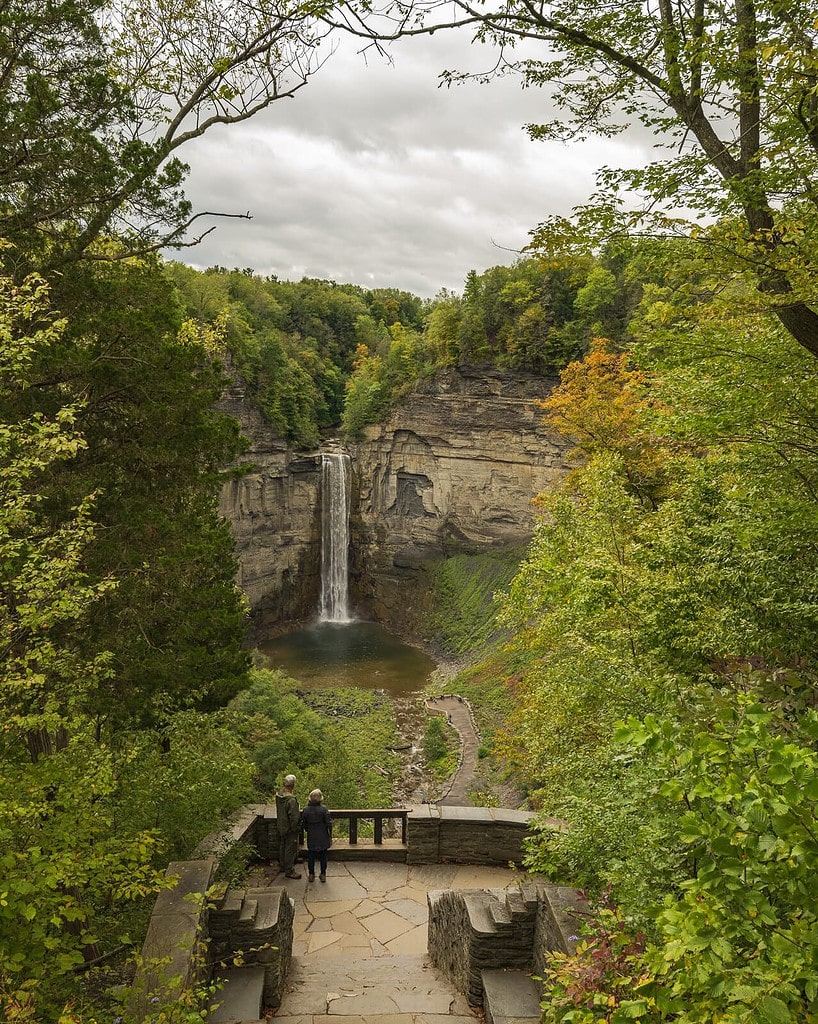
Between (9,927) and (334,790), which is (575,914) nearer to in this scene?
(9,927)

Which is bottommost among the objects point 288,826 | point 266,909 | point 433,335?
point 288,826

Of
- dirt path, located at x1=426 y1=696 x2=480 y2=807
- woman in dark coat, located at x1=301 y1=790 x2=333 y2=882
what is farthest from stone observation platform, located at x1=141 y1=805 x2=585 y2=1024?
dirt path, located at x1=426 y1=696 x2=480 y2=807

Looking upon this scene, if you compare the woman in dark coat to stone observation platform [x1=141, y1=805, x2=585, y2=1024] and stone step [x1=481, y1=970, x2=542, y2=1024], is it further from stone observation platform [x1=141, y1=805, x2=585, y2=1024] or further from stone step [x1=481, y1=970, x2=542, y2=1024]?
stone step [x1=481, y1=970, x2=542, y2=1024]

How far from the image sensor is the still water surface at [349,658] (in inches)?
1142

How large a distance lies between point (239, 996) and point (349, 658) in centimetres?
2695

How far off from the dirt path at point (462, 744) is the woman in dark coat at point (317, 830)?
600 cm

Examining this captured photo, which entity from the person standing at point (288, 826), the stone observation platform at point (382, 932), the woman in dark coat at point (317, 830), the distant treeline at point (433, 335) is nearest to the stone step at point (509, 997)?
the stone observation platform at point (382, 932)

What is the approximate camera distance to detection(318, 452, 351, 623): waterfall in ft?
126

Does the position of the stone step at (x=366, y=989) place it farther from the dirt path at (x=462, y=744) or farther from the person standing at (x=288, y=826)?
the dirt path at (x=462, y=744)

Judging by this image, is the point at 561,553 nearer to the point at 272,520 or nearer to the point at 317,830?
the point at 317,830

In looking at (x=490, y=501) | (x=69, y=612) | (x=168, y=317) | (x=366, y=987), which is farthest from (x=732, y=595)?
(x=490, y=501)

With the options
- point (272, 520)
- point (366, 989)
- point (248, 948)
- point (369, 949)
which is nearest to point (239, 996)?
point (248, 948)

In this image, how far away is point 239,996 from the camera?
5219mm

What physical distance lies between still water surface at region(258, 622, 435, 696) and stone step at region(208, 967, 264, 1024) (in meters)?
21.9
